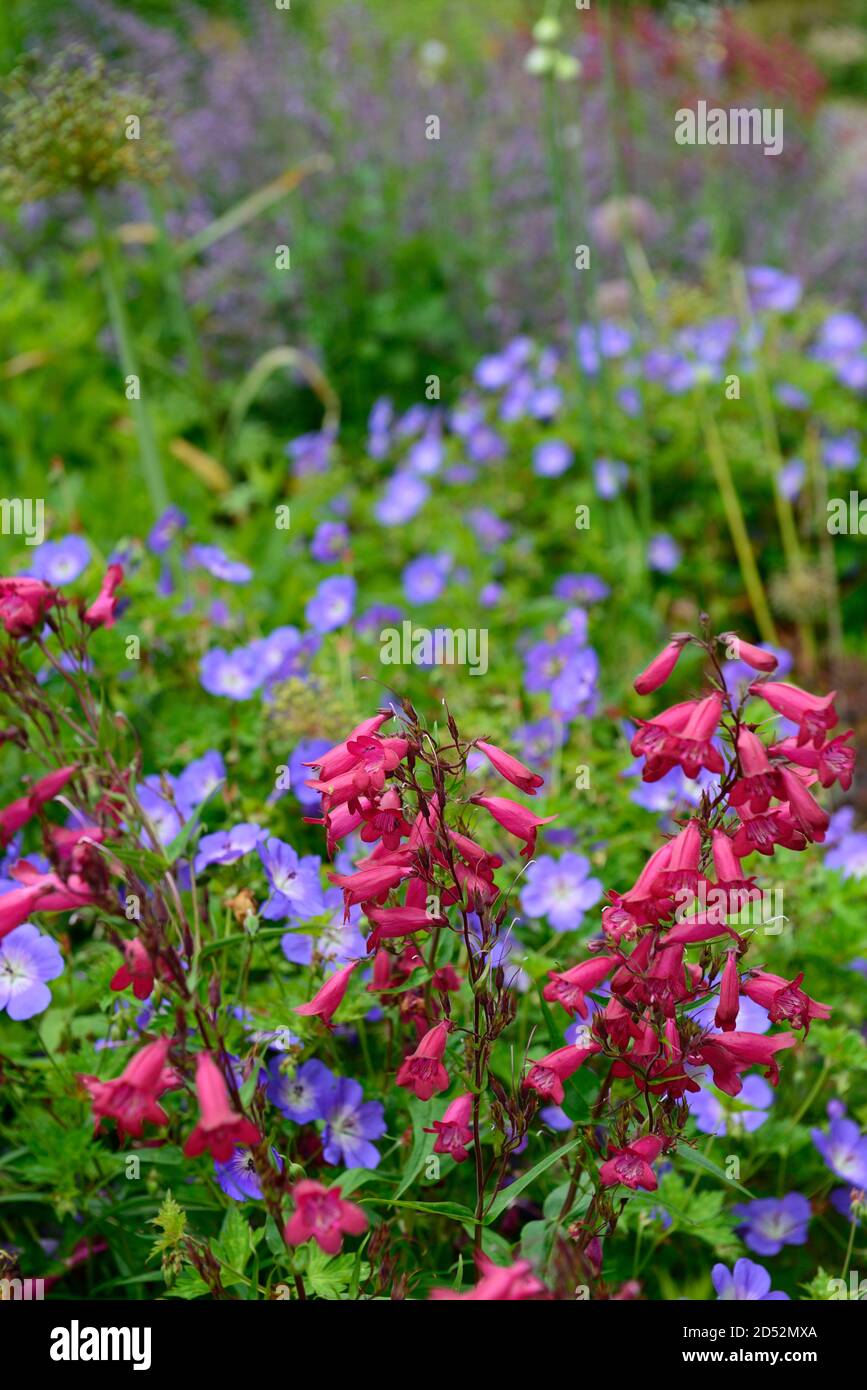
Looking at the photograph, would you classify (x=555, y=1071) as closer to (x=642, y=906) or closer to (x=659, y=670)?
(x=642, y=906)

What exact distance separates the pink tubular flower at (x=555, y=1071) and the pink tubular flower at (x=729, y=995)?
0.47ft

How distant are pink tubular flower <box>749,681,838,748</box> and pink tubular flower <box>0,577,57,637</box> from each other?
776 mm

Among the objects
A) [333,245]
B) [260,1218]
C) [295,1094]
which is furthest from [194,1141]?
[333,245]

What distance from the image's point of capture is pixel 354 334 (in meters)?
4.43

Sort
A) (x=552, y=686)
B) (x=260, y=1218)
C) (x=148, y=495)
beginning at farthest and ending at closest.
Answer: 1. (x=148, y=495)
2. (x=552, y=686)
3. (x=260, y=1218)

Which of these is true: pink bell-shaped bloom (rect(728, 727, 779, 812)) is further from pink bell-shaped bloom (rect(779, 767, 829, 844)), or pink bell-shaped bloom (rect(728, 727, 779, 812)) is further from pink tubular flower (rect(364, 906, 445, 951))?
pink tubular flower (rect(364, 906, 445, 951))

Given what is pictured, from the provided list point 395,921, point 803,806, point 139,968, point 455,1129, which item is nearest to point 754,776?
point 803,806

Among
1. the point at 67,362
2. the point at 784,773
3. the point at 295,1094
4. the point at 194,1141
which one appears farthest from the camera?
the point at 67,362

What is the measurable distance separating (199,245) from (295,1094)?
2.84m

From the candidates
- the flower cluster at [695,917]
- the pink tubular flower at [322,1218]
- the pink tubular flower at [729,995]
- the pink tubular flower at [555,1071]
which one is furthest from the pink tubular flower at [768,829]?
the pink tubular flower at [322,1218]

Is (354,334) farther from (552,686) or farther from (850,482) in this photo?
(552,686)

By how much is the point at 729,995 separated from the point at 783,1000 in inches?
3.8

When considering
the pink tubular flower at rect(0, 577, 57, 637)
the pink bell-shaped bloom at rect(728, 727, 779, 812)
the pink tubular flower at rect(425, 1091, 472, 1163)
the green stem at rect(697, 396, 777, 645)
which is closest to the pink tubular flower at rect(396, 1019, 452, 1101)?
the pink tubular flower at rect(425, 1091, 472, 1163)

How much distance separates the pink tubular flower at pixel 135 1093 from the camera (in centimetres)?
122
